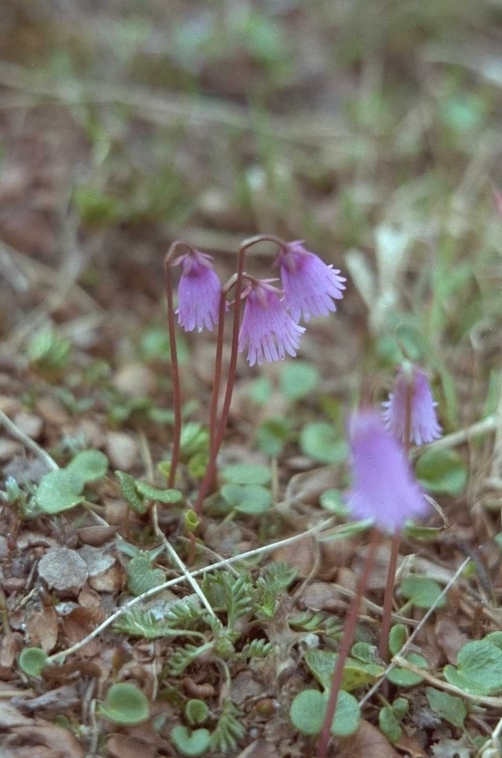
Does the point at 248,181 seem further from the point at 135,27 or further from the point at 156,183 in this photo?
the point at 135,27

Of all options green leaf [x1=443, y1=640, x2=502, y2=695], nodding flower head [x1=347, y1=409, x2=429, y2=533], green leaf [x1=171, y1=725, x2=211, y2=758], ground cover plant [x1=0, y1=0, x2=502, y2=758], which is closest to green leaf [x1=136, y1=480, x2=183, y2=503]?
ground cover plant [x1=0, y1=0, x2=502, y2=758]

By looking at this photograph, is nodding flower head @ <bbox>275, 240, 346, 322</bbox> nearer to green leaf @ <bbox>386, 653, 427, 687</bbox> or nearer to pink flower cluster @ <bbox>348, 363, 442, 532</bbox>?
pink flower cluster @ <bbox>348, 363, 442, 532</bbox>

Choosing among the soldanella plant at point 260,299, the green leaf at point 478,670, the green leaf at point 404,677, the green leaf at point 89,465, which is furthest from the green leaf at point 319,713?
the green leaf at point 89,465

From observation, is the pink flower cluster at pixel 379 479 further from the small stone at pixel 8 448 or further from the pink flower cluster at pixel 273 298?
the small stone at pixel 8 448

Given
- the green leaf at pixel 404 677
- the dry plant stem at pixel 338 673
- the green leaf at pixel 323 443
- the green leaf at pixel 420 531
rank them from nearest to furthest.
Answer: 1. the dry plant stem at pixel 338 673
2. the green leaf at pixel 404 677
3. the green leaf at pixel 420 531
4. the green leaf at pixel 323 443

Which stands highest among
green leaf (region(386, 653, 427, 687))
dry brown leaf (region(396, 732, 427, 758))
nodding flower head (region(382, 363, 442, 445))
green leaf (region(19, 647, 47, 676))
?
nodding flower head (region(382, 363, 442, 445))

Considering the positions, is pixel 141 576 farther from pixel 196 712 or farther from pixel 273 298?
pixel 273 298

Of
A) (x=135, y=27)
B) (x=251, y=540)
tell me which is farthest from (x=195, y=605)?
(x=135, y=27)
